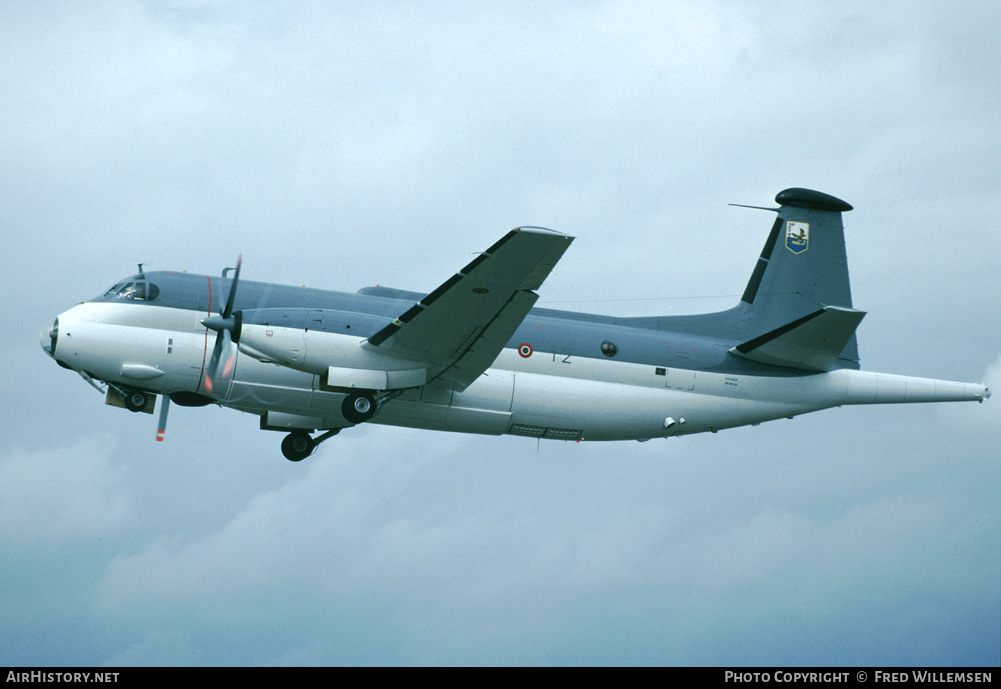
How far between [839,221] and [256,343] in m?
15.7

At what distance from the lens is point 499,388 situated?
2572 cm

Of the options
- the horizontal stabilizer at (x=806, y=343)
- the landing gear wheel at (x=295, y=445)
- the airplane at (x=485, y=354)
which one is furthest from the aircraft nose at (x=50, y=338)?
the horizontal stabilizer at (x=806, y=343)

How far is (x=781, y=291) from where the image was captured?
3006 centimetres

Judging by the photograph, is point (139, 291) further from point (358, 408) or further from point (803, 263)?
point (803, 263)

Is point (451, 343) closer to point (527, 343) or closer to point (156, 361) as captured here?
point (527, 343)

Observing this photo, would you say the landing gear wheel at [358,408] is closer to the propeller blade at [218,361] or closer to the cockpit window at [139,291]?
the propeller blade at [218,361]

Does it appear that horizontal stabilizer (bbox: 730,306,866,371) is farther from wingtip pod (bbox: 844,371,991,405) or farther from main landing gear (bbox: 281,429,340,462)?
main landing gear (bbox: 281,429,340,462)

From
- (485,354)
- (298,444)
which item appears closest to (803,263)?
(485,354)

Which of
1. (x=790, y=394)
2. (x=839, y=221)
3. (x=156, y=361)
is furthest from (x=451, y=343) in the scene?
(x=839, y=221)

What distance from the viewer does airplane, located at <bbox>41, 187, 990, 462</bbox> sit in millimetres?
23438

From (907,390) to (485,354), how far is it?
10521mm

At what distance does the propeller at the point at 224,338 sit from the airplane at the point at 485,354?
0.04 m
